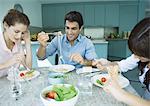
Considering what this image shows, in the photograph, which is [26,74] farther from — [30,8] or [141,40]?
[30,8]

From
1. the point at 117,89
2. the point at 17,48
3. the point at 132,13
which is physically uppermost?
the point at 132,13

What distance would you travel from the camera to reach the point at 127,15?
509 centimetres

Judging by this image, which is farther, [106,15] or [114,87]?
[106,15]

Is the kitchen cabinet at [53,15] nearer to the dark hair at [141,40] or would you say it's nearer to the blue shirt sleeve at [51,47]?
the blue shirt sleeve at [51,47]

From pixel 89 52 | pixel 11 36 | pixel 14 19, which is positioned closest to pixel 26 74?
pixel 11 36

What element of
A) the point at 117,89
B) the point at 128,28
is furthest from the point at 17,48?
the point at 128,28

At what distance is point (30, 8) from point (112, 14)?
2.23 m

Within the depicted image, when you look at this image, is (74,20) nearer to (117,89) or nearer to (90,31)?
(117,89)

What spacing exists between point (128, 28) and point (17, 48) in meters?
4.22

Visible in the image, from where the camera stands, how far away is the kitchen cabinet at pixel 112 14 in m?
A: 5.05

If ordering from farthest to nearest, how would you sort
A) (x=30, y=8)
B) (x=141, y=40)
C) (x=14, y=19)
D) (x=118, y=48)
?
(x=118, y=48) < (x=30, y=8) < (x=14, y=19) < (x=141, y=40)

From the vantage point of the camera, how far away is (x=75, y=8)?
516cm

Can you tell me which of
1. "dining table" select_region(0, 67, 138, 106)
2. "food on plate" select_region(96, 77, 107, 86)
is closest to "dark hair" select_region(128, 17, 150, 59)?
"dining table" select_region(0, 67, 138, 106)

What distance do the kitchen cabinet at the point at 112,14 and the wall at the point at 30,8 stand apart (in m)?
1.89
